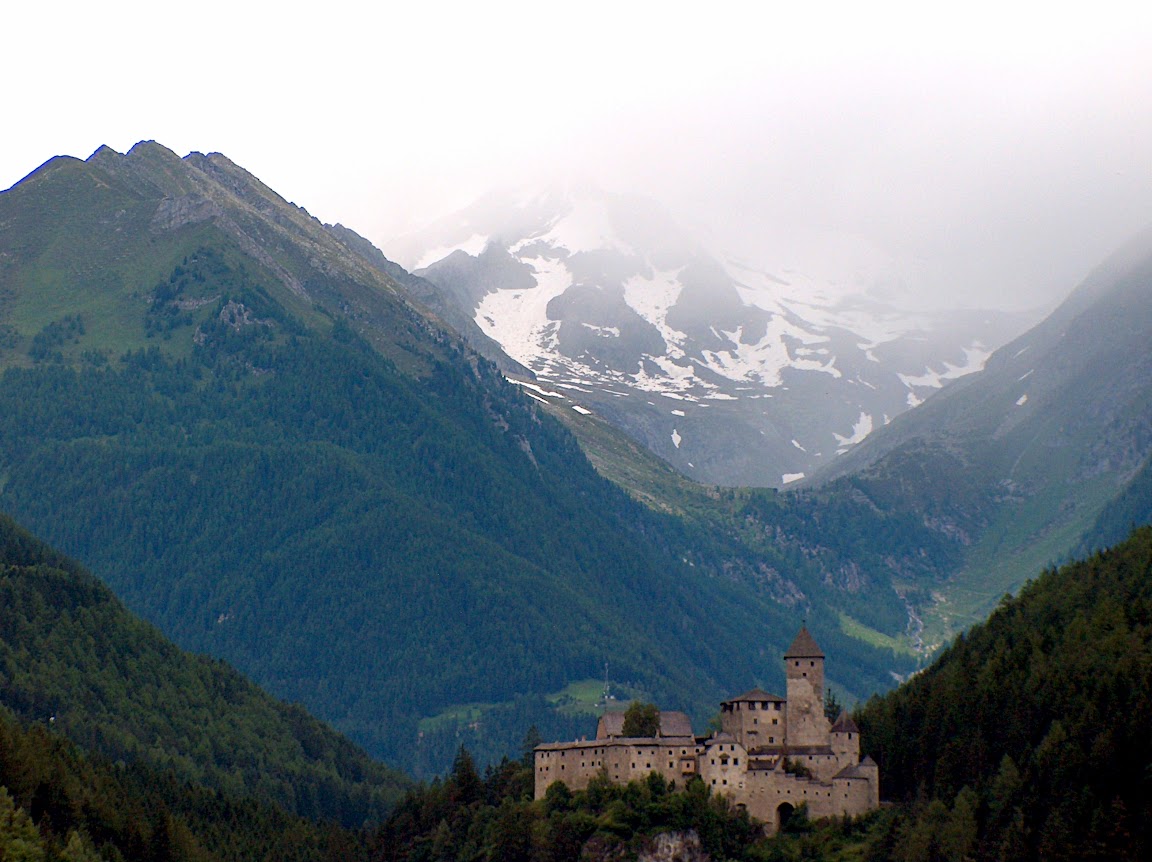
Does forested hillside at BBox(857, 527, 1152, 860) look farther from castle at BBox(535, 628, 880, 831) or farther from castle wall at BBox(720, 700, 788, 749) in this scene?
castle wall at BBox(720, 700, 788, 749)

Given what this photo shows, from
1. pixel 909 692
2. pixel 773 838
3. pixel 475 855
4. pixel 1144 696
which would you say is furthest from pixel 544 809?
pixel 1144 696

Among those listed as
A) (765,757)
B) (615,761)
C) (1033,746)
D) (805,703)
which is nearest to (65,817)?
(615,761)

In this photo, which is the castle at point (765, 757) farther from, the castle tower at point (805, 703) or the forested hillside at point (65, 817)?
the forested hillside at point (65, 817)

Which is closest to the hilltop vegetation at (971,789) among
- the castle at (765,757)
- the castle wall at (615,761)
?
the castle wall at (615,761)

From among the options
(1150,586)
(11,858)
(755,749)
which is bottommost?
(11,858)

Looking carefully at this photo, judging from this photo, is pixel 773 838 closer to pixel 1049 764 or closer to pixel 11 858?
pixel 1049 764

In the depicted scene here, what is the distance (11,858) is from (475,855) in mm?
43741

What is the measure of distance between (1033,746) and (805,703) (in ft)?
62.3

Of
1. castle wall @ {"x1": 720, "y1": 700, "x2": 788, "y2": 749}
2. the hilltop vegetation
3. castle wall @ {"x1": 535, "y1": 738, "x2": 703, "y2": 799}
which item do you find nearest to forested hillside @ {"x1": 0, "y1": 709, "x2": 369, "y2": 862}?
the hilltop vegetation

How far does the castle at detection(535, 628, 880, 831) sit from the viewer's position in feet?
556

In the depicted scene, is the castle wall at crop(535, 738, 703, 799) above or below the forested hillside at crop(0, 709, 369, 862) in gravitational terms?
above

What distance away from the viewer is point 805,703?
579 feet

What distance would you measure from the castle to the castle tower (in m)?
0.08

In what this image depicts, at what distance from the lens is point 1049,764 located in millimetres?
160000
